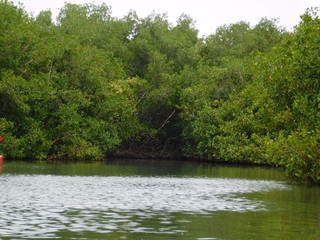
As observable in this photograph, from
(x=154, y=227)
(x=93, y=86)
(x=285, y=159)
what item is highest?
(x=93, y=86)

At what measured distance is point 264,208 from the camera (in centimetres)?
2634

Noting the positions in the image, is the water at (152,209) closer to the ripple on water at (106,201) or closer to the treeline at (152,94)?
the ripple on water at (106,201)

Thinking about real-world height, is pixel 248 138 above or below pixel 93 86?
below

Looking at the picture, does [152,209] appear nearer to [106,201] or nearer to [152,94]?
[106,201]

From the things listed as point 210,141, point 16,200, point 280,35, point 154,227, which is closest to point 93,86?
point 210,141

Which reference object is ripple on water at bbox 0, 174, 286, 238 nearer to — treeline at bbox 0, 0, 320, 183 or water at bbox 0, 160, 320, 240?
water at bbox 0, 160, 320, 240

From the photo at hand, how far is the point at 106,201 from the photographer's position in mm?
27641

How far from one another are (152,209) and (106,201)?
3.23 metres

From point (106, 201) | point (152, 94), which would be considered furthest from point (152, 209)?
point (152, 94)

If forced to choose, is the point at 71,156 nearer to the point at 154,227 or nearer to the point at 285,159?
the point at 285,159

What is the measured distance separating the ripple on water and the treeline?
5.19m

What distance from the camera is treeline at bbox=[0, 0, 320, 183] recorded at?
3588cm

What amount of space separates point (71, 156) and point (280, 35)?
39.4 metres

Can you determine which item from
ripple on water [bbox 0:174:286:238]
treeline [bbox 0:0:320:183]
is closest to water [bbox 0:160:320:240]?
ripple on water [bbox 0:174:286:238]
